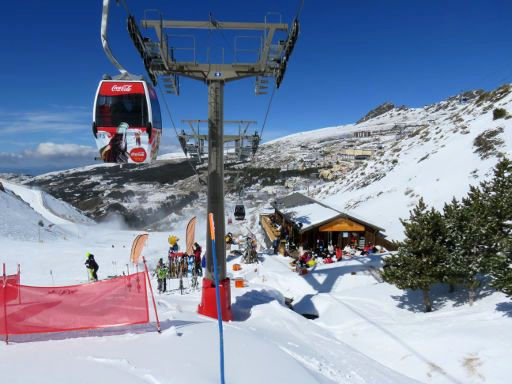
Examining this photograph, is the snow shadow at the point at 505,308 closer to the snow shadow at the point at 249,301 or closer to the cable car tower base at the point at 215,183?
the snow shadow at the point at 249,301

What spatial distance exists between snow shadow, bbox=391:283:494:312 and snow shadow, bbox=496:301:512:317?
129cm

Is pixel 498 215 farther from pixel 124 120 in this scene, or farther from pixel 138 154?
pixel 124 120

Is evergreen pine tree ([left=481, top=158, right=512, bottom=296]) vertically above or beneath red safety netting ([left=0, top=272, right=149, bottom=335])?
above

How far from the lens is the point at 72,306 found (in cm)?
805

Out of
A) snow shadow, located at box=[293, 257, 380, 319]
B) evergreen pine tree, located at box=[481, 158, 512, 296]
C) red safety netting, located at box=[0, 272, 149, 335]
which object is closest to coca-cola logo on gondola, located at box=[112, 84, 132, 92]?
red safety netting, located at box=[0, 272, 149, 335]

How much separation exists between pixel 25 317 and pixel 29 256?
2016 centimetres

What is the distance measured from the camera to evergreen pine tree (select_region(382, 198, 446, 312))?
1399cm

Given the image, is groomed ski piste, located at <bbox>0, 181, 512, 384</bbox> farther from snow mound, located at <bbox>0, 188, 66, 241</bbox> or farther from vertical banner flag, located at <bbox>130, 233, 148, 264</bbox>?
snow mound, located at <bbox>0, 188, 66, 241</bbox>

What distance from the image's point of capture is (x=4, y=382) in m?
5.68

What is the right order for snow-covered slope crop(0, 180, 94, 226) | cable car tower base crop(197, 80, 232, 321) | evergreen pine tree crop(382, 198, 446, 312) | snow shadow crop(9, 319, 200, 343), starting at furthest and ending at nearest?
1. snow-covered slope crop(0, 180, 94, 226)
2. evergreen pine tree crop(382, 198, 446, 312)
3. cable car tower base crop(197, 80, 232, 321)
4. snow shadow crop(9, 319, 200, 343)

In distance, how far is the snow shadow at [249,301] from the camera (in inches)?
510

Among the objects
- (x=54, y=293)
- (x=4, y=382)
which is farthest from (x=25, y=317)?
(x=4, y=382)

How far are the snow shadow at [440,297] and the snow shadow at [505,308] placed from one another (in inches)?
50.8

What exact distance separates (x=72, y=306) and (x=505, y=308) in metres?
13.0
